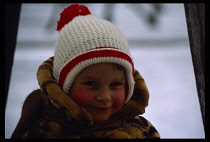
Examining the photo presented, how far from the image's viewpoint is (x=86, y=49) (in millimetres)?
693

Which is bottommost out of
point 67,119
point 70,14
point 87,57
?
point 67,119

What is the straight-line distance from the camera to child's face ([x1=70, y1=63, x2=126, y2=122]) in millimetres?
667

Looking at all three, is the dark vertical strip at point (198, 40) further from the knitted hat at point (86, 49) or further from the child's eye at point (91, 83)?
the child's eye at point (91, 83)

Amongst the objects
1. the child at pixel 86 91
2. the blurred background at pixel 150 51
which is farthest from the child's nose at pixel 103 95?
the blurred background at pixel 150 51

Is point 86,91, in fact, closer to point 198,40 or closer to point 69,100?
point 69,100

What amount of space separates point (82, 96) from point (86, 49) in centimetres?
12

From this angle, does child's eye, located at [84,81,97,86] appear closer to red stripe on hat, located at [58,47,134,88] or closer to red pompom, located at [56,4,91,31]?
red stripe on hat, located at [58,47,134,88]

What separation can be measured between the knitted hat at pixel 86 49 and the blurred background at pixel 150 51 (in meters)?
0.52

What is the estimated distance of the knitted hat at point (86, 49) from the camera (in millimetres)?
685

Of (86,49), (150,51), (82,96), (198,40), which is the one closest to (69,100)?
(82,96)

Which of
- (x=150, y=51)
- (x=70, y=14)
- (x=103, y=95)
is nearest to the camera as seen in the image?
(x=103, y=95)

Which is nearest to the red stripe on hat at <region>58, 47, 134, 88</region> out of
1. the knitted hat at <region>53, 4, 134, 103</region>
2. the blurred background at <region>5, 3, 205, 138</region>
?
the knitted hat at <region>53, 4, 134, 103</region>
